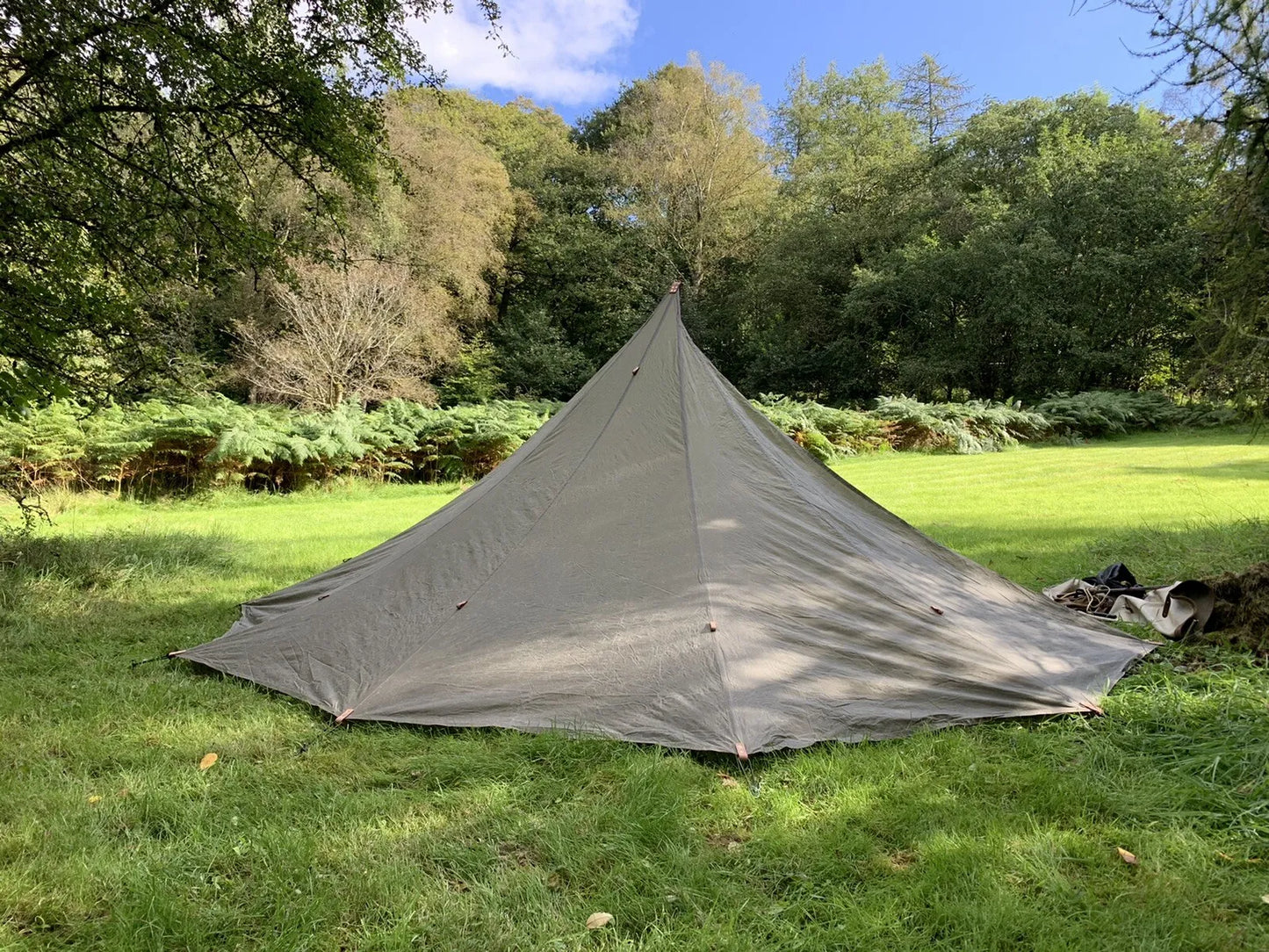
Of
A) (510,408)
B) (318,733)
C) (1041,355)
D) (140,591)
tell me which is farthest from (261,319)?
(1041,355)

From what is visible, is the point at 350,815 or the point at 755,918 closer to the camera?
the point at 755,918

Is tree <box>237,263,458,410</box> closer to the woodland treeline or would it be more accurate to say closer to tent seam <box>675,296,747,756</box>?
the woodland treeline

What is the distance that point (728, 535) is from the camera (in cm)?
362

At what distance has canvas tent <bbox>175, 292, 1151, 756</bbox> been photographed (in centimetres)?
308

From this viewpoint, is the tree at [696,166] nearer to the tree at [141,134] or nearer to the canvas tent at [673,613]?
the tree at [141,134]

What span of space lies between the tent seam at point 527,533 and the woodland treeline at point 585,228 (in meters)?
2.90

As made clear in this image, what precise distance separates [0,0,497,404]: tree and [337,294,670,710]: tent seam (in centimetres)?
304

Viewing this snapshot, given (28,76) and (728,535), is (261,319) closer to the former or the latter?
(28,76)

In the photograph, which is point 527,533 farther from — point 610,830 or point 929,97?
point 929,97

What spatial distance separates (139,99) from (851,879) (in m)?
5.66

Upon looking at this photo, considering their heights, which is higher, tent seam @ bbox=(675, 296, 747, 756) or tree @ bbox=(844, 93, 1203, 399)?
tree @ bbox=(844, 93, 1203, 399)

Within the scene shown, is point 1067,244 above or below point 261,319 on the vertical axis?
above

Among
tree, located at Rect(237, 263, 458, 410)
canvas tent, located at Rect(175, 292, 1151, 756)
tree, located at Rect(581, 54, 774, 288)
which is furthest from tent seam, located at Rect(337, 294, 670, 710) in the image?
tree, located at Rect(581, 54, 774, 288)

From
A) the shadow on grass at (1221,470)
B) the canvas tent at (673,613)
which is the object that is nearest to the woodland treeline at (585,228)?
the shadow on grass at (1221,470)
